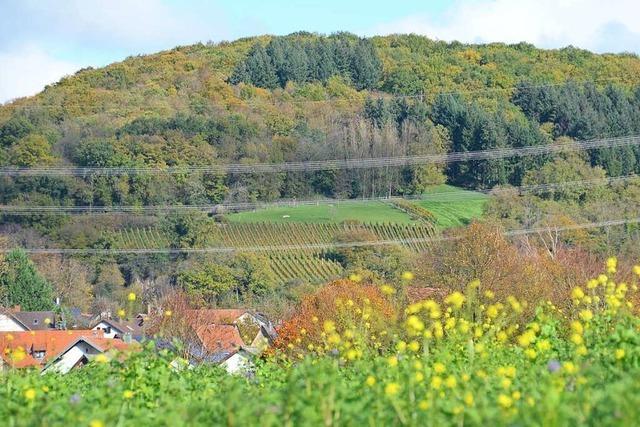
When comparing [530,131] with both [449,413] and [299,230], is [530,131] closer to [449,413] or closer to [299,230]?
[299,230]

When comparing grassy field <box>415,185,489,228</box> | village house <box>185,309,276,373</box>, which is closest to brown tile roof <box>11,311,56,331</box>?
village house <box>185,309,276,373</box>

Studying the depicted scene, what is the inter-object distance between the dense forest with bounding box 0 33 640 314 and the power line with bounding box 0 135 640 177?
1.45 ft

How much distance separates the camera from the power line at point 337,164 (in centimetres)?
7562

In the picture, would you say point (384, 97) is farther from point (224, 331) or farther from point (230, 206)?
point (224, 331)

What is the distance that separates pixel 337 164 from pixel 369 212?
6.51 meters

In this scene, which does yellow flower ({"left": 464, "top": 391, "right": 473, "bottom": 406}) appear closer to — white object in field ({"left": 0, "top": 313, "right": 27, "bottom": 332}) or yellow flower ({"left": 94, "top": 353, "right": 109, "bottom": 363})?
yellow flower ({"left": 94, "top": 353, "right": 109, "bottom": 363})

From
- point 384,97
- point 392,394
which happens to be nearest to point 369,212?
point 384,97

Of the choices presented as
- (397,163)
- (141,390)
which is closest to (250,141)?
(397,163)

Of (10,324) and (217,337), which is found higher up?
(217,337)

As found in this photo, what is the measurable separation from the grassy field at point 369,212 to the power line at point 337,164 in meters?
3.15

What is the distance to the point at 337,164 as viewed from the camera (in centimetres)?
7994

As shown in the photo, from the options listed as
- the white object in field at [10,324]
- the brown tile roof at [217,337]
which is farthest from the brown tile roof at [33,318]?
the brown tile roof at [217,337]

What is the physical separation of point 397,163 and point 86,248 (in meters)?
21.8

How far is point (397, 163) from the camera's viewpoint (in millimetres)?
79812
